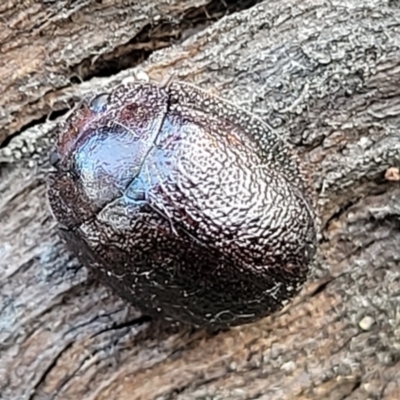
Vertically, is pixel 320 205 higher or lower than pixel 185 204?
lower

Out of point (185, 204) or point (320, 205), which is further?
point (320, 205)

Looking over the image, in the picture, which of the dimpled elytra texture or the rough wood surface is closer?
the dimpled elytra texture

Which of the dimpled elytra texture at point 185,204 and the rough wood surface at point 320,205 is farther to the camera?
the rough wood surface at point 320,205

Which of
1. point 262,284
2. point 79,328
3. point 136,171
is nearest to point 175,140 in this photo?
point 136,171

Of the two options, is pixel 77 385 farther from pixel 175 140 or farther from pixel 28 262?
pixel 175 140
